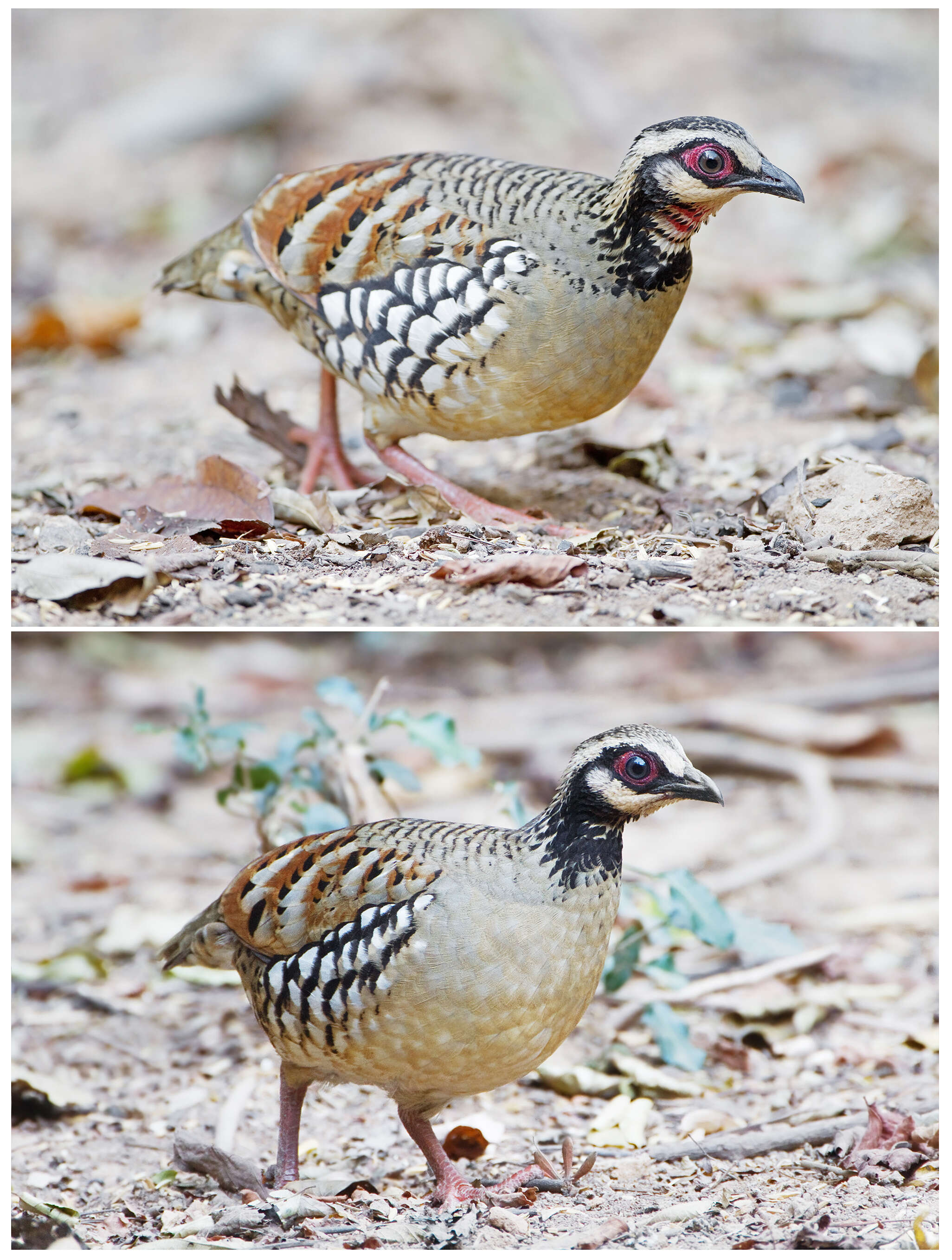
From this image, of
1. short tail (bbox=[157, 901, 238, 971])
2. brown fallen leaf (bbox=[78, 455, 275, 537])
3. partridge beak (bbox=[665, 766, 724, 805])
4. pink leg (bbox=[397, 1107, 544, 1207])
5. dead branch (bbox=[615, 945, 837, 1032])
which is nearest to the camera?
partridge beak (bbox=[665, 766, 724, 805])

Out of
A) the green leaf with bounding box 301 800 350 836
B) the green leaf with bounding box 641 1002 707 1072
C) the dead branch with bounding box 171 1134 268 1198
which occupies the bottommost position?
the dead branch with bounding box 171 1134 268 1198

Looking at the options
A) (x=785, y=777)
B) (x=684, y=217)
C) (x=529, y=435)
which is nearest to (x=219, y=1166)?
(x=684, y=217)

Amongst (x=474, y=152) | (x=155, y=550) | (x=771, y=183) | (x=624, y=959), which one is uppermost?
(x=474, y=152)

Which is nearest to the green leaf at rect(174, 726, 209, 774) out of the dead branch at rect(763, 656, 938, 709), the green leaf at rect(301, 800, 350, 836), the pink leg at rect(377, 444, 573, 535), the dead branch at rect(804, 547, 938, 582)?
the green leaf at rect(301, 800, 350, 836)

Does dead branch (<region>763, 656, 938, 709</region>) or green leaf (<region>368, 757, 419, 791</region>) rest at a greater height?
dead branch (<region>763, 656, 938, 709</region>)

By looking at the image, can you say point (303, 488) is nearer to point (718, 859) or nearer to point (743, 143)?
point (743, 143)

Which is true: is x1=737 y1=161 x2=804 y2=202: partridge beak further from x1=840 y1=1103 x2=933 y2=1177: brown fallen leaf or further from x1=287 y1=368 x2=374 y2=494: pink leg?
x1=840 y1=1103 x2=933 y2=1177: brown fallen leaf

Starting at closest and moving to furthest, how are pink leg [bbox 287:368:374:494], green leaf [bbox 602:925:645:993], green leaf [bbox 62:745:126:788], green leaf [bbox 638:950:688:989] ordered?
1. green leaf [bbox 602:925:645:993]
2. green leaf [bbox 638:950:688:989]
3. pink leg [bbox 287:368:374:494]
4. green leaf [bbox 62:745:126:788]

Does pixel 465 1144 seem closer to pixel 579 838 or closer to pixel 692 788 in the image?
pixel 579 838
